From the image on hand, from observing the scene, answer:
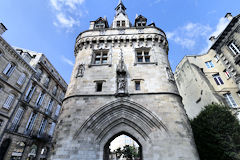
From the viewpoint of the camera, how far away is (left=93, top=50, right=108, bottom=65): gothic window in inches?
376

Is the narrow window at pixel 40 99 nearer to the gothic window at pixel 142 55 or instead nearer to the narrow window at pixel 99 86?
the narrow window at pixel 99 86

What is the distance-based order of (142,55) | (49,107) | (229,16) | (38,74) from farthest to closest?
(49,107) < (38,74) < (229,16) < (142,55)

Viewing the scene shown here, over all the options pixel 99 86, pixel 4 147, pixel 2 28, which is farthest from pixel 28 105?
pixel 99 86

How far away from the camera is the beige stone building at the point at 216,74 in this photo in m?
11.9

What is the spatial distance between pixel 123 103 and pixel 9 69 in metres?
11.8

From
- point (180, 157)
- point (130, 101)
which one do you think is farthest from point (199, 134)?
point (130, 101)

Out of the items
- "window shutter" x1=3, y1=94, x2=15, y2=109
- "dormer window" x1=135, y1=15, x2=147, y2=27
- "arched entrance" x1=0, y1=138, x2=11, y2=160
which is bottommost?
"arched entrance" x1=0, y1=138, x2=11, y2=160

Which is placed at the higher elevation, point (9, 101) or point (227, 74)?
point (227, 74)

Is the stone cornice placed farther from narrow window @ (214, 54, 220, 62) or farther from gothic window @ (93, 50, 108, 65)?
narrow window @ (214, 54, 220, 62)

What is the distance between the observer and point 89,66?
8.79 m

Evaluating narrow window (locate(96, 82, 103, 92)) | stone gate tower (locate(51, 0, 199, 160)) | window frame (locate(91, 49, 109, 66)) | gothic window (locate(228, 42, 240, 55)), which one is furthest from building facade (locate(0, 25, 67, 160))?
gothic window (locate(228, 42, 240, 55))

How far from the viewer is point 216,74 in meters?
14.2

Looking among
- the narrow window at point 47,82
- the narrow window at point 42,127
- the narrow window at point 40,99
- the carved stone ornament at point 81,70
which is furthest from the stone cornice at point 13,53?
the carved stone ornament at point 81,70

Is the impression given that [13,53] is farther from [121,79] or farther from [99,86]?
[121,79]
